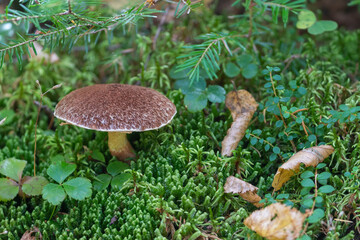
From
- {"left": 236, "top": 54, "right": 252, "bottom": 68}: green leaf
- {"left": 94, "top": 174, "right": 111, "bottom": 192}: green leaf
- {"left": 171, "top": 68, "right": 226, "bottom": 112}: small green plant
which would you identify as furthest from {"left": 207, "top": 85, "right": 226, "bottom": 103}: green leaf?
{"left": 94, "top": 174, "right": 111, "bottom": 192}: green leaf

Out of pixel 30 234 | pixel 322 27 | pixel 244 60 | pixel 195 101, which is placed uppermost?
pixel 322 27

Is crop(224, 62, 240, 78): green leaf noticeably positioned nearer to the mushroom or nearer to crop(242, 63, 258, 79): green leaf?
crop(242, 63, 258, 79): green leaf

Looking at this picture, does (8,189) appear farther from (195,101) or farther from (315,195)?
(315,195)

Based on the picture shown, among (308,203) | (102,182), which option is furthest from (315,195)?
(102,182)

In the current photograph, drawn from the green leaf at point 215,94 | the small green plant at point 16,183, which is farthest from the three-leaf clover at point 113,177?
the green leaf at point 215,94

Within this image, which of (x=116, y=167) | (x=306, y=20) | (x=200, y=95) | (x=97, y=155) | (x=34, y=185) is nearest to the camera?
(x=34, y=185)
